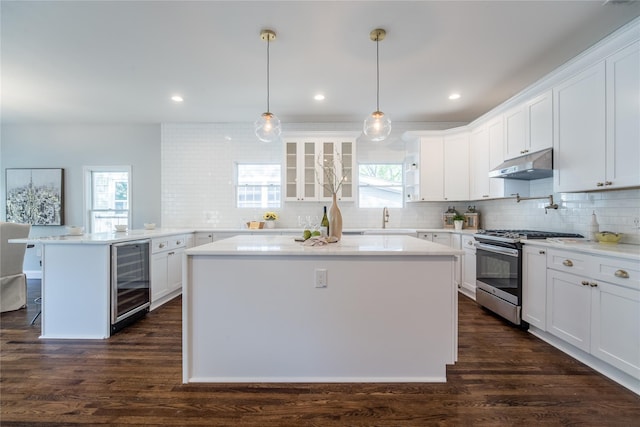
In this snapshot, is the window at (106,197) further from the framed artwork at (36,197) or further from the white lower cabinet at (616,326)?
the white lower cabinet at (616,326)

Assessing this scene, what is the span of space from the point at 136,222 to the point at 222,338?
4167 mm

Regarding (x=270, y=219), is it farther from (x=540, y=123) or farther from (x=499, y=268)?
(x=540, y=123)

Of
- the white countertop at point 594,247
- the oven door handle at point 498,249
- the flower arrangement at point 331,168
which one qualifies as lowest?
the oven door handle at point 498,249

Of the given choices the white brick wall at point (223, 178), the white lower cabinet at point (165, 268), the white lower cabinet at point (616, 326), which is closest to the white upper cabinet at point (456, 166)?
the white brick wall at point (223, 178)

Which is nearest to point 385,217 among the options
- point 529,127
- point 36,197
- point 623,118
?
point 529,127

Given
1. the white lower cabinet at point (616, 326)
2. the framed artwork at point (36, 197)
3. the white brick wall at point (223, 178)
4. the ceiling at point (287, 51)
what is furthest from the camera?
the framed artwork at point (36, 197)

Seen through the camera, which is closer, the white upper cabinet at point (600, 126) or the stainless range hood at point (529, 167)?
the white upper cabinet at point (600, 126)

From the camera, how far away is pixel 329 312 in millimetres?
1844

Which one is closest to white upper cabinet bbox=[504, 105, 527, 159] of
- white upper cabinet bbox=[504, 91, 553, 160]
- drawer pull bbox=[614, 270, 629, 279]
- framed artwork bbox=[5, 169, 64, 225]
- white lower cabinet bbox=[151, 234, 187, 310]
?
white upper cabinet bbox=[504, 91, 553, 160]

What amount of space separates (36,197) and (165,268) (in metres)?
3.61

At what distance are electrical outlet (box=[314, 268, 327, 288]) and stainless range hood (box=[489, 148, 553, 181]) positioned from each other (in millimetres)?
2491

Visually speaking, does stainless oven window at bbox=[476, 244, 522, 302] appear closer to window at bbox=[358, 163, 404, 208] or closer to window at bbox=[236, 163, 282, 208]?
window at bbox=[358, 163, 404, 208]

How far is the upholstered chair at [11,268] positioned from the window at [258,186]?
9.14 feet

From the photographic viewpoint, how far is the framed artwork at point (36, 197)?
4.84m
